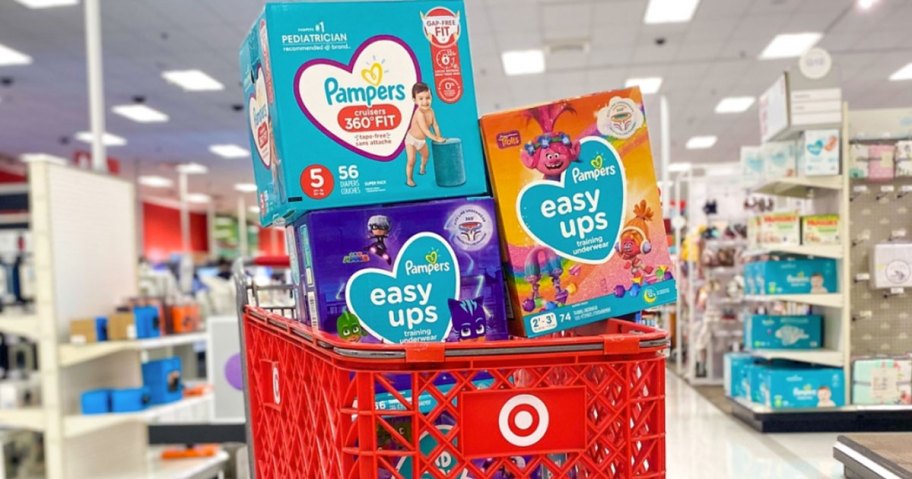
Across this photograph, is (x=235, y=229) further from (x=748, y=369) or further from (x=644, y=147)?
(x=644, y=147)

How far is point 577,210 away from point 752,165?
5857mm

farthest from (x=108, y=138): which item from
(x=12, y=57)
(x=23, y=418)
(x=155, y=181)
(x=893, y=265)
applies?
(x=893, y=265)

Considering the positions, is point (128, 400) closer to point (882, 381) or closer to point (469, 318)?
point (469, 318)

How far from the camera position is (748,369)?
5863 mm

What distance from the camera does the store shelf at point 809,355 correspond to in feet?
17.9

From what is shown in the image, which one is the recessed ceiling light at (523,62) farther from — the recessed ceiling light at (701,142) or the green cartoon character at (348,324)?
the green cartoon character at (348,324)

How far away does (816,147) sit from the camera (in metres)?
5.49

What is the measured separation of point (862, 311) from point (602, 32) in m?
4.42

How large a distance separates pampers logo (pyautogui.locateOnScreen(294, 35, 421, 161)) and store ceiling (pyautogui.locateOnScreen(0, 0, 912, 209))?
641 cm

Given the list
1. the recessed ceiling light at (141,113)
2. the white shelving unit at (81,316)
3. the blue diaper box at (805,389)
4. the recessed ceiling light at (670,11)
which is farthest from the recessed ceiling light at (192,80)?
the blue diaper box at (805,389)

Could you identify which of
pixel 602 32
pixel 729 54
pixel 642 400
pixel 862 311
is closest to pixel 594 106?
pixel 642 400

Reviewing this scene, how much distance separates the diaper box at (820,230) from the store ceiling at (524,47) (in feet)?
10.1

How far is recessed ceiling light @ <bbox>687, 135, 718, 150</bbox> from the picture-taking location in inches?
614

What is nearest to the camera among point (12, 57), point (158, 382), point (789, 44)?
point (158, 382)
